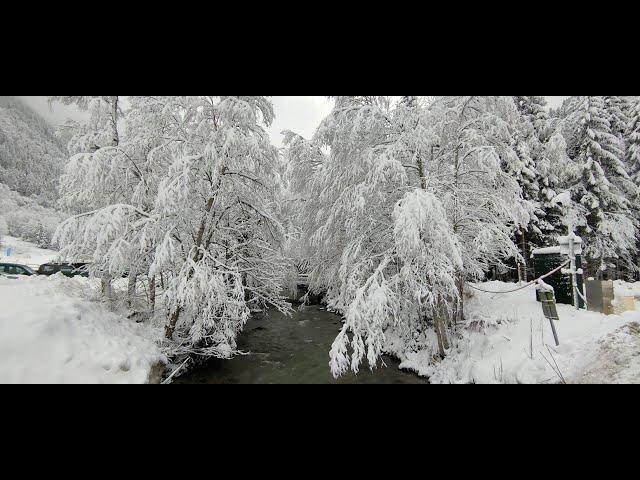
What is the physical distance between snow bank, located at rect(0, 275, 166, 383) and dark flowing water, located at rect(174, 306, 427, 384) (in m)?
1.55

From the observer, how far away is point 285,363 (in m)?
6.85

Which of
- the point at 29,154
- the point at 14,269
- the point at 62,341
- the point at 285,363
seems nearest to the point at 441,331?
the point at 285,363

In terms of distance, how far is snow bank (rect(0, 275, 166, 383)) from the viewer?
298 centimetres

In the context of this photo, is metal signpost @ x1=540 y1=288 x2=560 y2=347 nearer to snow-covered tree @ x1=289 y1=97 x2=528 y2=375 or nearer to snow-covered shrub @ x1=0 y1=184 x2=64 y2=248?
snow-covered tree @ x1=289 y1=97 x2=528 y2=375

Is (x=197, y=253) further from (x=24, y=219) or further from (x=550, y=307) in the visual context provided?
(x=24, y=219)

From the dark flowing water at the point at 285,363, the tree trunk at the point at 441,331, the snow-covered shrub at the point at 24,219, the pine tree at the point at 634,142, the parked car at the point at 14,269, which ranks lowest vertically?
the dark flowing water at the point at 285,363

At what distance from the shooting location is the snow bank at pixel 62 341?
9.79 ft

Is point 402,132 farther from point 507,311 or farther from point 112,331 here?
point 112,331

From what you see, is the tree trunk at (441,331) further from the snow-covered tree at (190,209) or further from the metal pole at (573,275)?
the snow-covered tree at (190,209)

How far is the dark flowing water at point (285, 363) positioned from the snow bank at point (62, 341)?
1552 mm

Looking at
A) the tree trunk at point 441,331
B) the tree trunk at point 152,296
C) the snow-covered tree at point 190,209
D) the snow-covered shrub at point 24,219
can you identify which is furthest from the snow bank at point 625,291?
the snow-covered shrub at point 24,219
